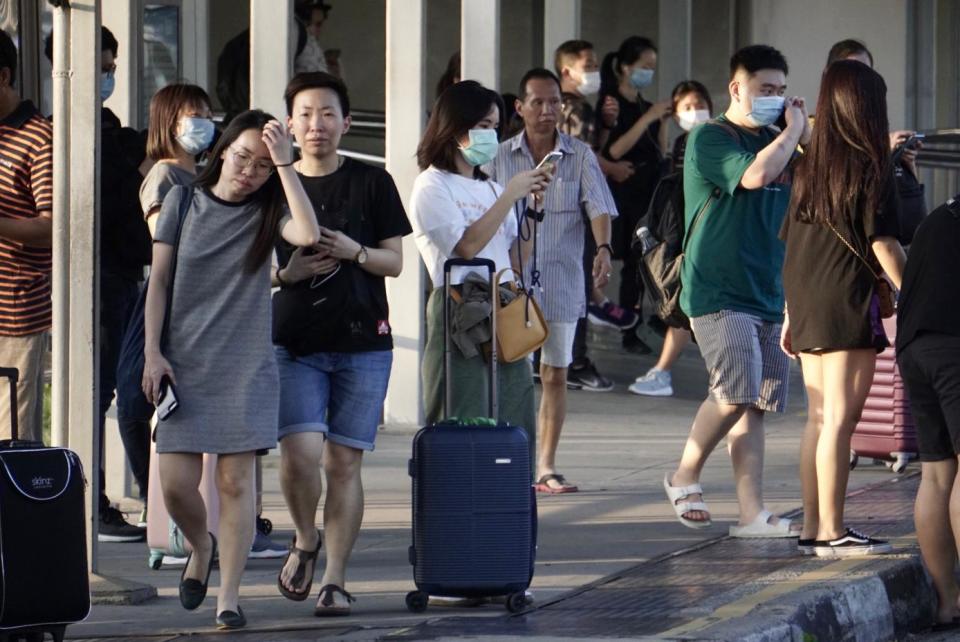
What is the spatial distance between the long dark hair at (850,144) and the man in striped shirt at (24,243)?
2.79 meters

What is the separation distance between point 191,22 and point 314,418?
8.64 meters

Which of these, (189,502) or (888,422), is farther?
(888,422)

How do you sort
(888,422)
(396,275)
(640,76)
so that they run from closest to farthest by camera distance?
(396,275), (888,422), (640,76)

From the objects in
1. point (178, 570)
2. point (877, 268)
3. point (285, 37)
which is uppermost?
point (285, 37)

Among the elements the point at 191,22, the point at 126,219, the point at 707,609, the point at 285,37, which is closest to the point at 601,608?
Answer: the point at 707,609

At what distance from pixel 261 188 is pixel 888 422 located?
4132 mm

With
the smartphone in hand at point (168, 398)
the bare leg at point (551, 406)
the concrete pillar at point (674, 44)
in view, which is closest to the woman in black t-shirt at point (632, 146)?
the concrete pillar at point (674, 44)

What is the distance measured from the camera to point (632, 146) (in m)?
13.0

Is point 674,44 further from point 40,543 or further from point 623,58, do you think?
point 40,543

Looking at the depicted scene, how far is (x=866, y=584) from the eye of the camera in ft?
22.6

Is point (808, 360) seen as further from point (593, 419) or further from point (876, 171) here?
point (593, 419)

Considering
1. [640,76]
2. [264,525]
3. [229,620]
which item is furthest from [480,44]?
[229,620]

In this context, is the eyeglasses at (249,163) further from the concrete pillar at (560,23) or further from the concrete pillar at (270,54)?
the concrete pillar at (560,23)

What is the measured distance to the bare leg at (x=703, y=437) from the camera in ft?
25.8
